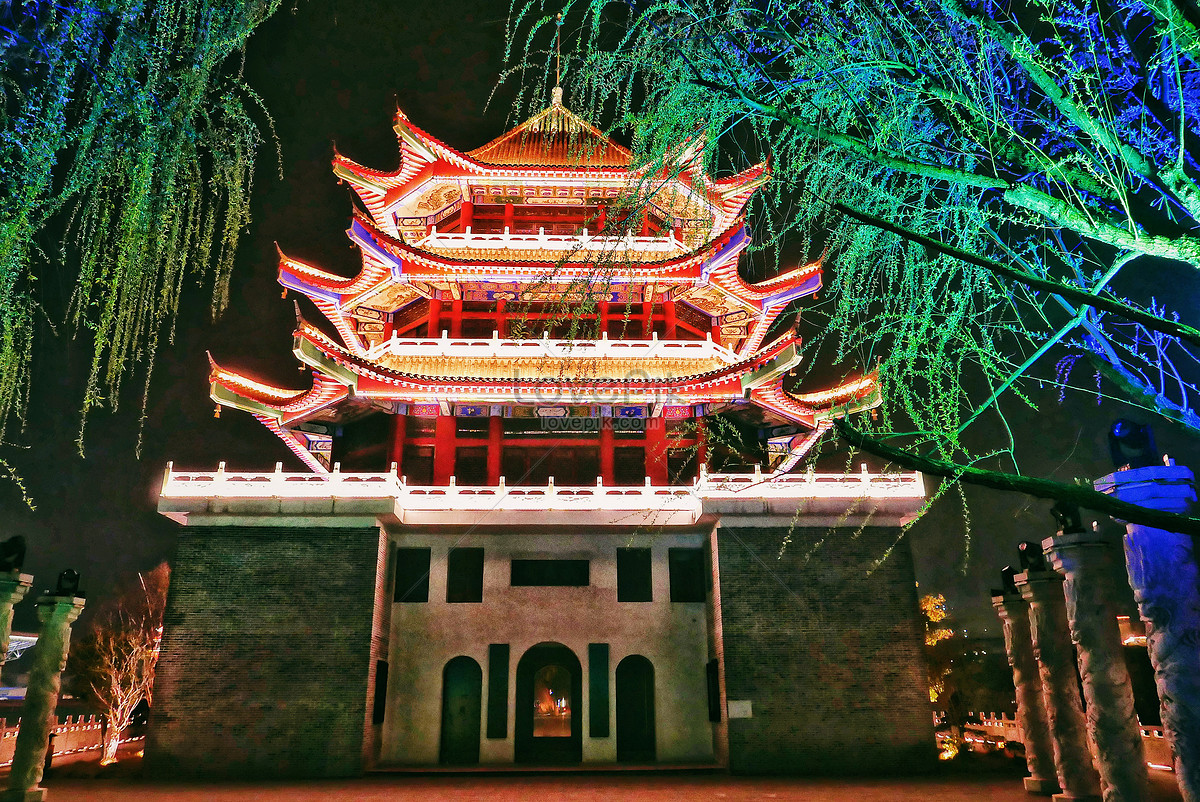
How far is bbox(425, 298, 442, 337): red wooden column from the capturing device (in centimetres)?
1716

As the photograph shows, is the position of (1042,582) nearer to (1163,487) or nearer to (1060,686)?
(1060,686)

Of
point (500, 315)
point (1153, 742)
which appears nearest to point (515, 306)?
point (500, 315)

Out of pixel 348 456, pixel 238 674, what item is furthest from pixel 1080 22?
pixel 348 456

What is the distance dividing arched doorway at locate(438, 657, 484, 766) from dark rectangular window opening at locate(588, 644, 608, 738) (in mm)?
2192

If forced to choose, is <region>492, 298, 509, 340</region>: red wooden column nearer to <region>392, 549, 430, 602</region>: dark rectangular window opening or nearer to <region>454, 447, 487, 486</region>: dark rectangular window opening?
<region>454, 447, 487, 486</region>: dark rectangular window opening

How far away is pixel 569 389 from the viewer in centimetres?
1532

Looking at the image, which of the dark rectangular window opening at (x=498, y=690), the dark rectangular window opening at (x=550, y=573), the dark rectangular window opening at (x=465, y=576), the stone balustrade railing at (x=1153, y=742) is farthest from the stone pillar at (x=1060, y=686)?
the dark rectangular window opening at (x=465, y=576)

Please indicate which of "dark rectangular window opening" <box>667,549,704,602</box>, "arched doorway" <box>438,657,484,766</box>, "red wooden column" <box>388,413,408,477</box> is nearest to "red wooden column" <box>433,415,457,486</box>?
"red wooden column" <box>388,413,408,477</box>

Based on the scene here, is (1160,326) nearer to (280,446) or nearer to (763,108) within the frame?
(763,108)

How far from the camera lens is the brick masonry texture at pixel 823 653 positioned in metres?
12.7

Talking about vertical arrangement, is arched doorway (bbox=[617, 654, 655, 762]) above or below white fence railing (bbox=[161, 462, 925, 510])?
below

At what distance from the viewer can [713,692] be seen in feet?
45.3

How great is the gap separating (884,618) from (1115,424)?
720cm

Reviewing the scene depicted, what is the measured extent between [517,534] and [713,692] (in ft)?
16.4
